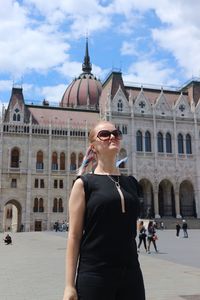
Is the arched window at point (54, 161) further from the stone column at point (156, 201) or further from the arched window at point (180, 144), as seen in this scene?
the arched window at point (180, 144)

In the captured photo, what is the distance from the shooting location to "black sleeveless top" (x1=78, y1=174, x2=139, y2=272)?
2963 mm

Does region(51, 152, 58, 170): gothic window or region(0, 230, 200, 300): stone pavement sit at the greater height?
region(51, 152, 58, 170): gothic window

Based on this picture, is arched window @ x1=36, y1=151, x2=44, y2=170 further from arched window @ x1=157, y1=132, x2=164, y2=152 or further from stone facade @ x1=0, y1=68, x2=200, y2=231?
arched window @ x1=157, y1=132, x2=164, y2=152

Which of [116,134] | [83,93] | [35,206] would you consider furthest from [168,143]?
[116,134]

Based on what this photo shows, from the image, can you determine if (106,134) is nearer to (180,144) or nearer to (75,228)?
(75,228)

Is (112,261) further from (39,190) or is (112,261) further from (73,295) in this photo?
(39,190)

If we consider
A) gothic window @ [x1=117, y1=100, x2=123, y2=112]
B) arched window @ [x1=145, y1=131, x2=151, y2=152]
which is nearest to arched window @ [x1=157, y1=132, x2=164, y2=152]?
arched window @ [x1=145, y1=131, x2=151, y2=152]

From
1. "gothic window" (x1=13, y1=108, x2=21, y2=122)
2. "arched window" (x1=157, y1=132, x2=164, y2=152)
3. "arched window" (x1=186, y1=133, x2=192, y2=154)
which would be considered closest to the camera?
"gothic window" (x1=13, y1=108, x2=21, y2=122)

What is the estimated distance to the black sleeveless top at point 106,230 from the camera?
2.96 m

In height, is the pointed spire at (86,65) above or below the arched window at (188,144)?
above

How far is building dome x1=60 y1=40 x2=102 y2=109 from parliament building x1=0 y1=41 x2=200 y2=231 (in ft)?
32.8

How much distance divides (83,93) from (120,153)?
22.3 m

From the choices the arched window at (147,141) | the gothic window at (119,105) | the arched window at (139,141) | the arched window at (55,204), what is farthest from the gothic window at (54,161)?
the arched window at (147,141)

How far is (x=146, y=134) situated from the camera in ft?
193
